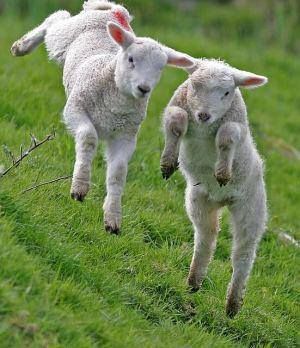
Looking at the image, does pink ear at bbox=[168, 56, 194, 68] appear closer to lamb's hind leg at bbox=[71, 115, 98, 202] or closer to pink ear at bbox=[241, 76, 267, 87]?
pink ear at bbox=[241, 76, 267, 87]

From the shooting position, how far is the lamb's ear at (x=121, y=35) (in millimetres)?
6477

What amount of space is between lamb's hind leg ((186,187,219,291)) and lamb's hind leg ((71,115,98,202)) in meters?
0.92

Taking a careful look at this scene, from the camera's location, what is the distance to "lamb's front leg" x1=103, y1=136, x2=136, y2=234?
21.1ft

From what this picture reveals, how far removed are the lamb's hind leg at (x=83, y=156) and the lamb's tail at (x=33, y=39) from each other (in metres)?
1.57

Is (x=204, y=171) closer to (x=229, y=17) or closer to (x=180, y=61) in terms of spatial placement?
(x=180, y=61)

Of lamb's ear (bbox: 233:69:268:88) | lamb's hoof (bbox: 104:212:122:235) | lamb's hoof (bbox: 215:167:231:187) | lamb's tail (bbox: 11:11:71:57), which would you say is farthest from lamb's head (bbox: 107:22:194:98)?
lamb's tail (bbox: 11:11:71:57)

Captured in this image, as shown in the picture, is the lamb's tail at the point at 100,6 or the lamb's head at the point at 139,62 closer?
the lamb's head at the point at 139,62

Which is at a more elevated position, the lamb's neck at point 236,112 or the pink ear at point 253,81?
the pink ear at point 253,81

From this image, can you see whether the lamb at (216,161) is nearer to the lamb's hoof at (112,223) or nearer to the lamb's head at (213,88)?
the lamb's head at (213,88)

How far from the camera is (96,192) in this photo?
7938 millimetres

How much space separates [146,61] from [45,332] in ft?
6.15

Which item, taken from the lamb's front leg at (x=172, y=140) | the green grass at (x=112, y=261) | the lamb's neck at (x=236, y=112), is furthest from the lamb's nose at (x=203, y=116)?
the green grass at (x=112, y=261)

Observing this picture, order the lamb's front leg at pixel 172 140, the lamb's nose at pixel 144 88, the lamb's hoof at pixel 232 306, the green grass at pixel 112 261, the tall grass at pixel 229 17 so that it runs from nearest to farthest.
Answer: the green grass at pixel 112 261 < the lamb's nose at pixel 144 88 < the lamb's front leg at pixel 172 140 < the lamb's hoof at pixel 232 306 < the tall grass at pixel 229 17

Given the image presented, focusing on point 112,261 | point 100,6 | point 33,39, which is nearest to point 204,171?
point 112,261
